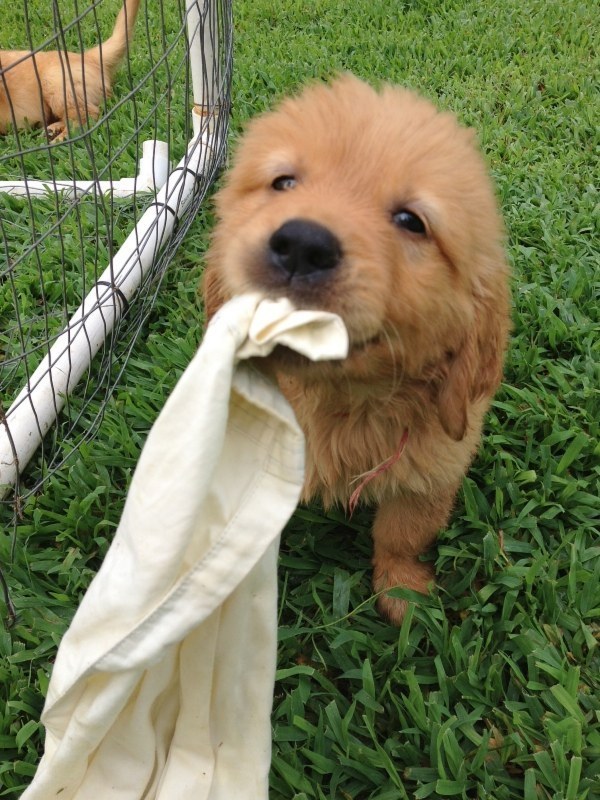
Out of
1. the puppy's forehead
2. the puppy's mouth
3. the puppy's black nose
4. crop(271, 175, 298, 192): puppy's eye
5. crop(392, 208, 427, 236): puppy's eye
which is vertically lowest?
the puppy's mouth

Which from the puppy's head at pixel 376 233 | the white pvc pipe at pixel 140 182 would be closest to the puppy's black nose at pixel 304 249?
the puppy's head at pixel 376 233

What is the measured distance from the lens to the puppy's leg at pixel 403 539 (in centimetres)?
185

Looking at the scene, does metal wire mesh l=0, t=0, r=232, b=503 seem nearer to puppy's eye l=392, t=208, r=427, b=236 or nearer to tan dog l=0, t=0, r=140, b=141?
tan dog l=0, t=0, r=140, b=141

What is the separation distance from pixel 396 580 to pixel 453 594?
6.8 inches

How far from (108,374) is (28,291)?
0.74 meters

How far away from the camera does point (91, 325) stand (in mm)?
2559

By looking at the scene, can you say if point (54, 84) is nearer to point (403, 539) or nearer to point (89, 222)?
point (89, 222)

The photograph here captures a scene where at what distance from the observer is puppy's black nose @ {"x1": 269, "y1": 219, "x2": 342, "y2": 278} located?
3.64 ft

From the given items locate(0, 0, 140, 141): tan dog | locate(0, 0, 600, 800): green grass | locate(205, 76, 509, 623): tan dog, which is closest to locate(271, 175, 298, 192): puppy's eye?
locate(205, 76, 509, 623): tan dog

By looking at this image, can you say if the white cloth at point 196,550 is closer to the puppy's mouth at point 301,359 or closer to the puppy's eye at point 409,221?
the puppy's mouth at point 301,359

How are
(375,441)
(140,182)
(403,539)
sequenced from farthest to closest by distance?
1. (140,182)
2. (403,539)
3. (375,441)

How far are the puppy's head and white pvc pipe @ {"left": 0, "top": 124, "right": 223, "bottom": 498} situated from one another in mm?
929

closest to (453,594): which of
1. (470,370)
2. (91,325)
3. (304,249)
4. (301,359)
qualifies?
(470,370)

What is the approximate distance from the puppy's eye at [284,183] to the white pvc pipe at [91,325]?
982mm
